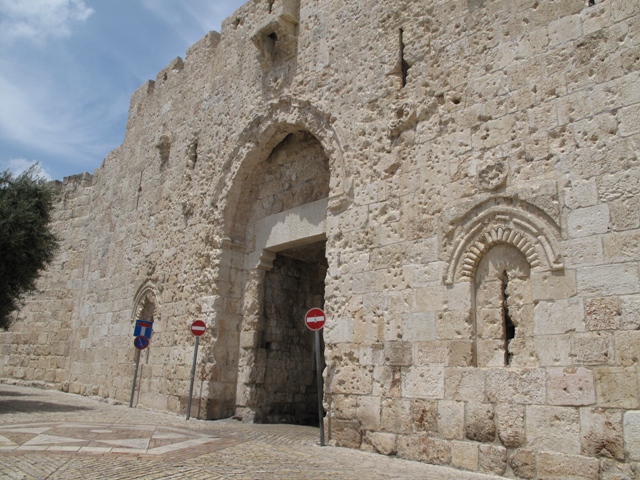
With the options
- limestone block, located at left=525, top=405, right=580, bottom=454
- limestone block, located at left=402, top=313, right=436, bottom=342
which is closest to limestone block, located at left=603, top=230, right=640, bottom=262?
limestone block, located at left=525, top=405, right=580, bottom=454

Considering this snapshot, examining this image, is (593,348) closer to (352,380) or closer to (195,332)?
(352,380)

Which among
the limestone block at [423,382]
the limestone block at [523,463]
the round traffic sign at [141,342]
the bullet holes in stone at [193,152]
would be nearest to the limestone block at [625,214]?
the limestone block at [523,463]

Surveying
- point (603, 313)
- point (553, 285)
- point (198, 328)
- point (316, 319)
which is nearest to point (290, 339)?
point (198, 328)

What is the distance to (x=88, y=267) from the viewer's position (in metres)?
14.6

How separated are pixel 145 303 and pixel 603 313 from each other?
925 centimetres

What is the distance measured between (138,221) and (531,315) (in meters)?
9.58

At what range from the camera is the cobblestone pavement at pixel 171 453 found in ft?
15.7

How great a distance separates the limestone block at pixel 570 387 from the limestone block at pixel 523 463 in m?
0.51

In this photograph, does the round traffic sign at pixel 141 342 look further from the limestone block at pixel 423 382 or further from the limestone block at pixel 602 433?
the limestone block at pixel 602 433

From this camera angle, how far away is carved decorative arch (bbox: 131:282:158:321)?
11624mm

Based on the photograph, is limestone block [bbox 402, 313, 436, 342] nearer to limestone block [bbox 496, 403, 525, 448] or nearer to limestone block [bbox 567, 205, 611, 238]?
limestone block [bbox 496, 403, 525, 448]

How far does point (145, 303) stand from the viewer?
11836 millimetres

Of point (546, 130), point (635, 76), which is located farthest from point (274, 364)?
point (635, 76)

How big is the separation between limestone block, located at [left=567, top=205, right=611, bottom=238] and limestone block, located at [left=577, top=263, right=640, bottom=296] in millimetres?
335
